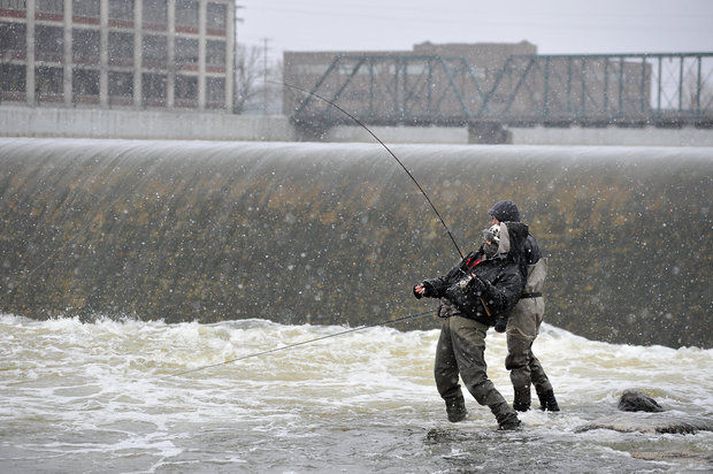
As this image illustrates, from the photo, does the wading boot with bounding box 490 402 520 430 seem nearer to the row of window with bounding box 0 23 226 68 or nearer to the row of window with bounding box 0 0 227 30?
the row of window with bounding box 0 23 226 68

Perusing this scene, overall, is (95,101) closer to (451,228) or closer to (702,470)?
(451,228)

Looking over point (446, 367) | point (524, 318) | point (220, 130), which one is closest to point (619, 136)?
point (220, 130)

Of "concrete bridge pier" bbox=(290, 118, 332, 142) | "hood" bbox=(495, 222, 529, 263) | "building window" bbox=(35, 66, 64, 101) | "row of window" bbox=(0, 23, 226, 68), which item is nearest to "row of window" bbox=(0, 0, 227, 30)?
"row of window" bbox=(0, 23, 226, 68)

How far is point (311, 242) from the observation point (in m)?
12.9

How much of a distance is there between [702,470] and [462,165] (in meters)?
6.84

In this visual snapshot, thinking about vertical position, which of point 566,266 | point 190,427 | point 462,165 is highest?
point 462,165

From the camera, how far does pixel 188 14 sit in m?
62.8

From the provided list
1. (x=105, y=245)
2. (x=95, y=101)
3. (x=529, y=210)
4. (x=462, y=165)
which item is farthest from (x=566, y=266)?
(x=95, y=101)

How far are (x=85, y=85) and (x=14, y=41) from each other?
500cm

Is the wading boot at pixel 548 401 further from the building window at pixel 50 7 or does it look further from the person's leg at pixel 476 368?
the building window at pixel 50 7

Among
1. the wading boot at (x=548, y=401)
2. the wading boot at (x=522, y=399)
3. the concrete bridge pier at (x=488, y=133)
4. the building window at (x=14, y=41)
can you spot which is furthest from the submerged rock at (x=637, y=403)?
the building window at (x=14, y=41)

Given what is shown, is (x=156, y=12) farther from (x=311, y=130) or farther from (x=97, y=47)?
(x=311, y=130)

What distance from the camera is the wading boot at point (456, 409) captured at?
781 centimetres

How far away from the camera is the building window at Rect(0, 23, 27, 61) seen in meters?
51.5
